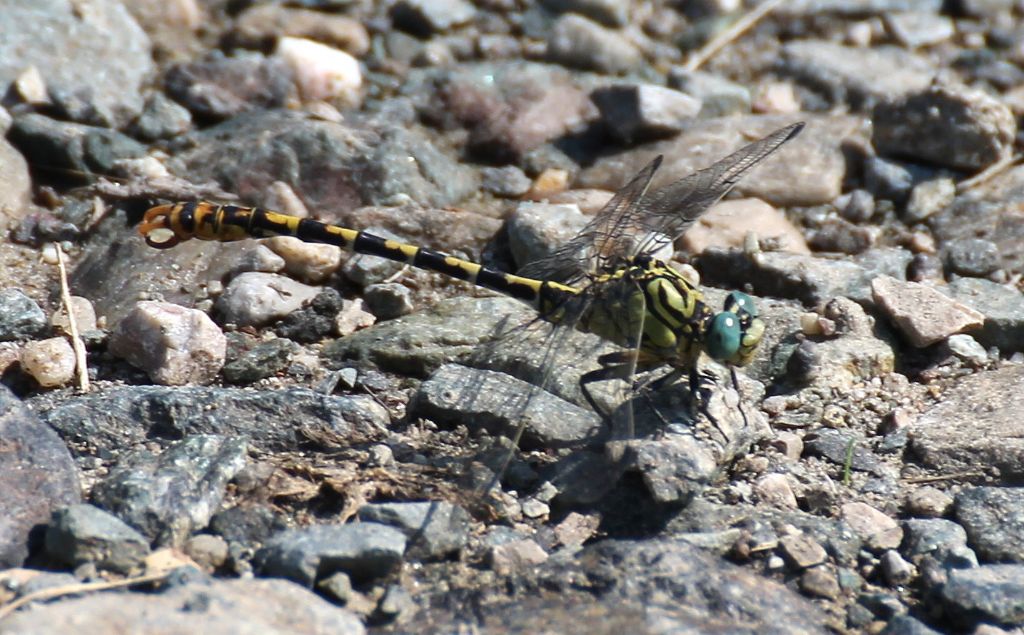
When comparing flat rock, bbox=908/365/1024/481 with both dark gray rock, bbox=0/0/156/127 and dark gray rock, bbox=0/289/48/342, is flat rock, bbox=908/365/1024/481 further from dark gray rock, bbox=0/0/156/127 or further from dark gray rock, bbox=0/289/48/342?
dark gray rock, bbox=0/0/156/127

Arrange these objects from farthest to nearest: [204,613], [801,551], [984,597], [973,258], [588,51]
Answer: [588,51], [973,258], [801,551], [984,597], [204,613]

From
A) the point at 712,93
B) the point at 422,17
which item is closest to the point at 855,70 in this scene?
the point at 712,93

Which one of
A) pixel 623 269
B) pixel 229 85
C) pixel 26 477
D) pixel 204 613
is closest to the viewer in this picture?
pixel 204 613

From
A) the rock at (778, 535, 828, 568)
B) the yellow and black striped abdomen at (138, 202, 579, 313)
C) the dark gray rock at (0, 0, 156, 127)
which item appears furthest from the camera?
the dark gray rock at (0, 0, 156, 127)

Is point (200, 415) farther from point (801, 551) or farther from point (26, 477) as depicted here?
point (801, 551)

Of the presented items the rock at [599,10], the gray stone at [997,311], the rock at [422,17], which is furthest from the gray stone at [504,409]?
the rock at [599,10]

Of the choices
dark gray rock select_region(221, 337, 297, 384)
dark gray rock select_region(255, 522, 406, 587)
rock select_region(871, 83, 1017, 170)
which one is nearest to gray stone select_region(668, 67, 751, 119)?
rock select_region(871, 83, 1017, 170)
